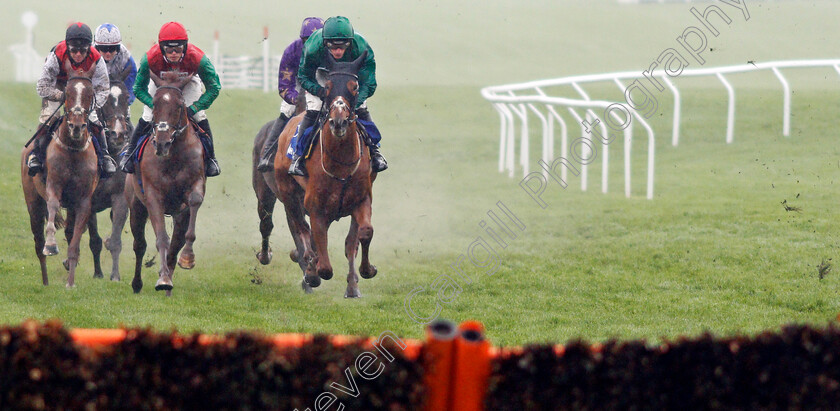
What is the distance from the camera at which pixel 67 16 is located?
39.8 meters

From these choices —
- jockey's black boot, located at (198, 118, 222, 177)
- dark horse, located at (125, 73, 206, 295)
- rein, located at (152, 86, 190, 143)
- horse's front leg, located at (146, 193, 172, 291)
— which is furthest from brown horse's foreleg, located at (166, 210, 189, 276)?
rein, located at (152, 86, 190, 143)

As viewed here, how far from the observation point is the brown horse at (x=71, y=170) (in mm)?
9180

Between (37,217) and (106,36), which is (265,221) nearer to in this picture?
(37,217)

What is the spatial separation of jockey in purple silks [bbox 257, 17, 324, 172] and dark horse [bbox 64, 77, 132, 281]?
5.65 feet

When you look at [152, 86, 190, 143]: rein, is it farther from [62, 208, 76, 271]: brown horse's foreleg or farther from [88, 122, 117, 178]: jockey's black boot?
[62, 208, 76, 271]: brown horse's foreleg

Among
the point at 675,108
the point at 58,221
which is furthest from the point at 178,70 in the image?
the point at 675,108

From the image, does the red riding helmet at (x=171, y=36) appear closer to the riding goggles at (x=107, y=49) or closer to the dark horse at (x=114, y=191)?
the dark horse at (x=114, y=191)

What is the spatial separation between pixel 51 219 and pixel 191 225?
1602 mm

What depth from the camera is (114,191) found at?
10703 mm

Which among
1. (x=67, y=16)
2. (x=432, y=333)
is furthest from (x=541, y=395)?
(x=67, y=16)

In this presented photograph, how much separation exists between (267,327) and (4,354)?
13.1 feet

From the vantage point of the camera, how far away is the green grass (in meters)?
8.40

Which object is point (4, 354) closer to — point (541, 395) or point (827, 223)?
point (541, 395)

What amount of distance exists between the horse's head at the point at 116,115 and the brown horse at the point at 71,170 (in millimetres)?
882
